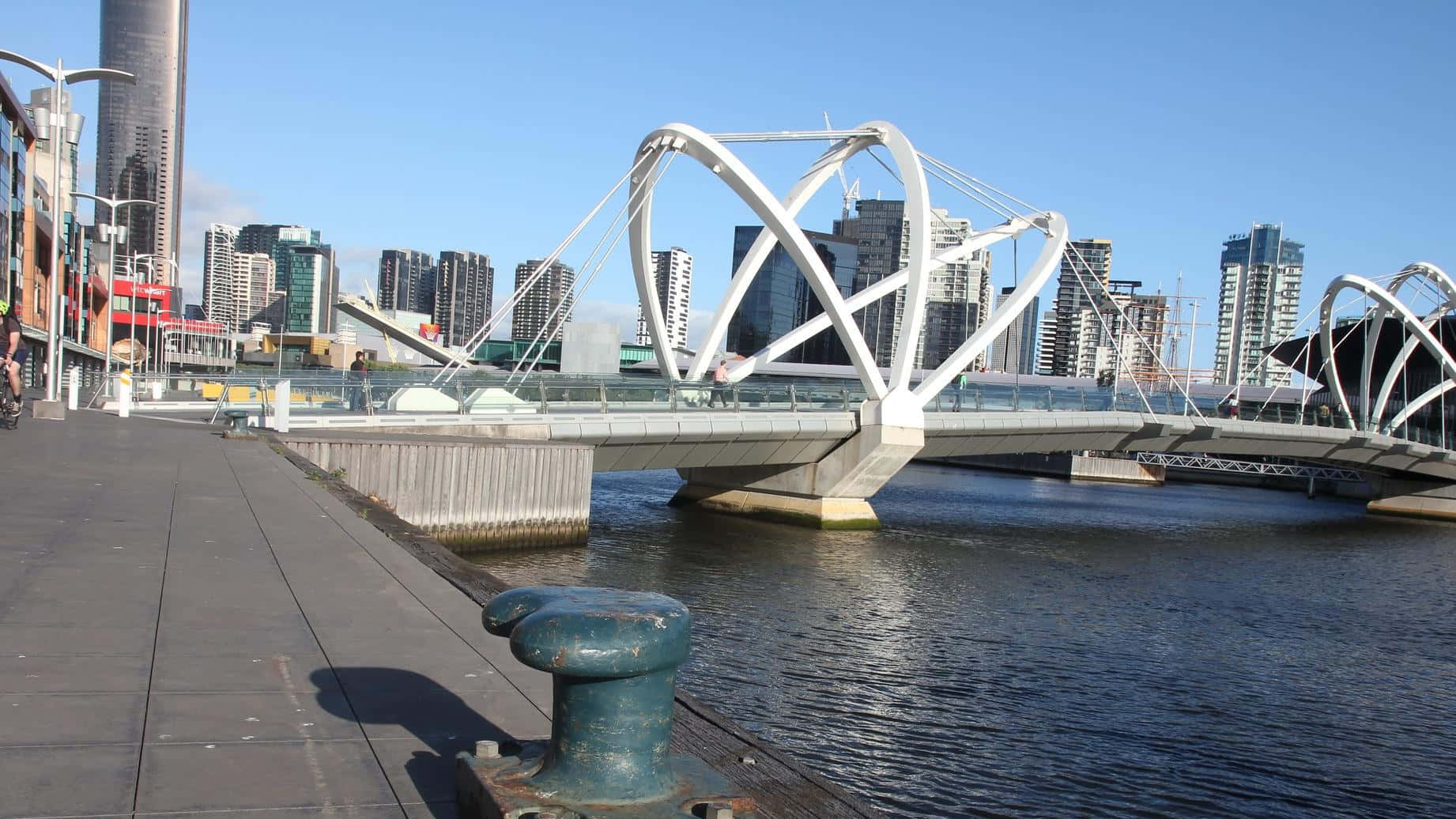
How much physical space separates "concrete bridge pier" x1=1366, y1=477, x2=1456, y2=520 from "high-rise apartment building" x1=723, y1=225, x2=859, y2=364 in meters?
116

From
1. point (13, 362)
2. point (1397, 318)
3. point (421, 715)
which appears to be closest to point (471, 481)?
point (13, 362)

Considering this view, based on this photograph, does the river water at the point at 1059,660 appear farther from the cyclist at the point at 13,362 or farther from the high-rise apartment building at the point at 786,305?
the high-rise apartment building at the point at 786,305

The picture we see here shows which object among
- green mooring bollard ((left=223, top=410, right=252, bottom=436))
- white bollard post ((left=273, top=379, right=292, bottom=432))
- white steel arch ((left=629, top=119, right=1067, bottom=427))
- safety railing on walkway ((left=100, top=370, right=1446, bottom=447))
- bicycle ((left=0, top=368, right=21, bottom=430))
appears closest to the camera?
bicycle ((left=0, top=368, right=21, bottom=430))

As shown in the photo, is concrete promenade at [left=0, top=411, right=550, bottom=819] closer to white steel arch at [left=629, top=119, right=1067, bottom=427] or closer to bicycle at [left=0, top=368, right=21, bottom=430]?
bicycle at [left=0, top=368, right=21, bottom=430]

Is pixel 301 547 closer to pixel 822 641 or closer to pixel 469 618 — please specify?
pixel 469 618

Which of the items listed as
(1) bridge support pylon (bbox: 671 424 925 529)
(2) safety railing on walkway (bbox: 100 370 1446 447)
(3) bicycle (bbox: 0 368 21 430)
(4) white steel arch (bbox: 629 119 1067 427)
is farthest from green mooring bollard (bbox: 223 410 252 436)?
(4) white steel arch (bbox: 629 119 1067 427)

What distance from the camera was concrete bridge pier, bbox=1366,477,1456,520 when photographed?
2360 inches

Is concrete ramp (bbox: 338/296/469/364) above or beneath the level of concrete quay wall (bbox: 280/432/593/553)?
above

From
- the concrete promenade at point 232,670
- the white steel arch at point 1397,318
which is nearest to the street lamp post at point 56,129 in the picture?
the concrete promenade at point 232,670

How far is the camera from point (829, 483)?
35062mm

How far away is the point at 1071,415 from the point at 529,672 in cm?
3680

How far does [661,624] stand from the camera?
410cm

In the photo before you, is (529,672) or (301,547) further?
(301,547)

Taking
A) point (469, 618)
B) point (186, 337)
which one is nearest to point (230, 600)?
point (469, 618)
